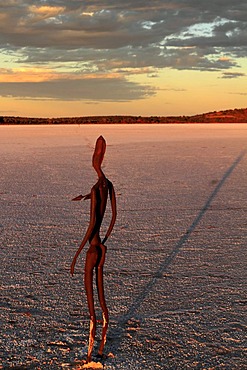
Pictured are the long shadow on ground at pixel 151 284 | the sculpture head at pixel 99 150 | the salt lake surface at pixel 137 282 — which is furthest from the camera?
the long shadow on ground at pixel 151 284

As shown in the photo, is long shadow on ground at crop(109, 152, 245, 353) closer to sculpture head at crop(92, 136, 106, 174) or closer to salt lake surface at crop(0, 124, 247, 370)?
salt lake surface at crop(0, 124, 247, 370)

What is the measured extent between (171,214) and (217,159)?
1131cm

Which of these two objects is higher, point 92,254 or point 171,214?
point 92,254

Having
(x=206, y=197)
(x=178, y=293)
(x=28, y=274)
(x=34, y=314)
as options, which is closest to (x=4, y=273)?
(x=28, y=274)

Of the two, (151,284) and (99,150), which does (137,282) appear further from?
(99,150)

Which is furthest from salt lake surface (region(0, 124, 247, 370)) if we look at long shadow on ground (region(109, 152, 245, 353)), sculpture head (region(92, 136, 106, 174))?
sculpture head (region(92, 136, 106, 174))

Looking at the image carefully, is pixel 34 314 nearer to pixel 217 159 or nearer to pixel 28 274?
pixel 28 274

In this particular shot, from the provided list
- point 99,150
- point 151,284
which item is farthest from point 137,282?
point 99,150

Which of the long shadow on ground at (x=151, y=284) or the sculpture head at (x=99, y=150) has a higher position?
the sculpture head at (x=99, y=150)

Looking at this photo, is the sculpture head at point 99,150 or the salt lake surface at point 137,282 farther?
the salt lake surface at point 137,282

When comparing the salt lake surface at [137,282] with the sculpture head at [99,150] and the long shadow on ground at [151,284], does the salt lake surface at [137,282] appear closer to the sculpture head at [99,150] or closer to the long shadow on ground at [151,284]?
the long shadow on ground at [151,284]

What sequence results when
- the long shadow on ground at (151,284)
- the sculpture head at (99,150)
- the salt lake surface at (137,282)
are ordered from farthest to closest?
the long shadow on ground at (151,284), the salt lake surface at (137,282), the sculpture head at (99,150)

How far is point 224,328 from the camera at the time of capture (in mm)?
4039

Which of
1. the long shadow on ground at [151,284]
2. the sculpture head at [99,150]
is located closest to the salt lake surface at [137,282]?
the long shadow on ground at [151,284]
